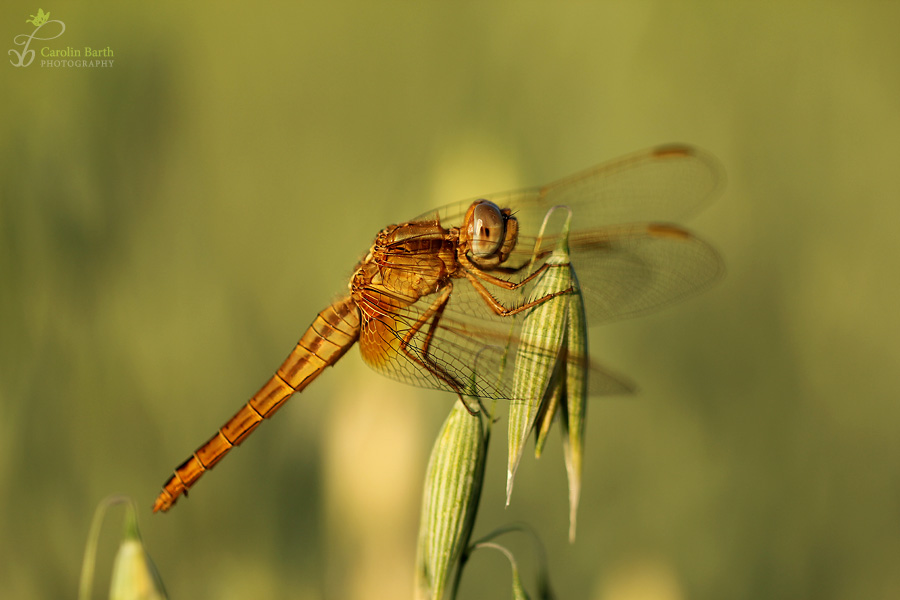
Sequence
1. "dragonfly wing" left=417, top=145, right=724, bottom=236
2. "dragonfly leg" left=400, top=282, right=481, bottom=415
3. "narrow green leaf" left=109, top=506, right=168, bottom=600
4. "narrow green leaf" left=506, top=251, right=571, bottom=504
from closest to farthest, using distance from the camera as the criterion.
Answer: "narrow green leaf" left=109, top=506, right=168, bottom=600, "narrow green leaf" left=506, top=251, right=571, bottom=504, "dragonfly leg" left=400, top=282, right=481, bottom=415, "dragonfly wing" left=417, top=145, right=724, bottom=236

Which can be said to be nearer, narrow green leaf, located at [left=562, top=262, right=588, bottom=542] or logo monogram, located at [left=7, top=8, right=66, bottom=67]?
narrow green leaf, located at [left=562, top=262, right=588, bottom=542]

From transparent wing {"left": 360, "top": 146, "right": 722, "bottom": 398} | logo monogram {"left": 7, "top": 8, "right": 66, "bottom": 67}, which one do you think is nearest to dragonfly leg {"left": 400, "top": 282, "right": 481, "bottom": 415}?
transparent wing {"left": 360, "top": 146, "right": 722, "bottom": 398}

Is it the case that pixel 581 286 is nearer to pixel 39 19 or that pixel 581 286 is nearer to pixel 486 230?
pixel 486 230

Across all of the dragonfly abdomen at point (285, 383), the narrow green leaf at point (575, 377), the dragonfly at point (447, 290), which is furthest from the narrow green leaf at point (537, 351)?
the dragonfly abdomen at point (285, 383)

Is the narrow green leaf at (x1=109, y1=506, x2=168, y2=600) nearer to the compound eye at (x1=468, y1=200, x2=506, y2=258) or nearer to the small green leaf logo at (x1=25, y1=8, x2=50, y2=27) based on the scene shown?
the compound eye at (x1=468, y1=200, x2=506, y2=258)

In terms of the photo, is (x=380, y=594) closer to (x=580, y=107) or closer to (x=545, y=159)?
(x=545, y=159)

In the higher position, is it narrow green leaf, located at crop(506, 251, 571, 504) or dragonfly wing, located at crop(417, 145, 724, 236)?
dragonfly wing, located at crop(417, 145, 724, 236)

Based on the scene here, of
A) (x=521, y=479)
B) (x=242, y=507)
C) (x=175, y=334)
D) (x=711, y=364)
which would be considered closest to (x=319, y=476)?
(x=242, y=507)

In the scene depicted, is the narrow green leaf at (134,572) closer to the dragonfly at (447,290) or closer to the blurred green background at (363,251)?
the dragonfly at (447,290)
